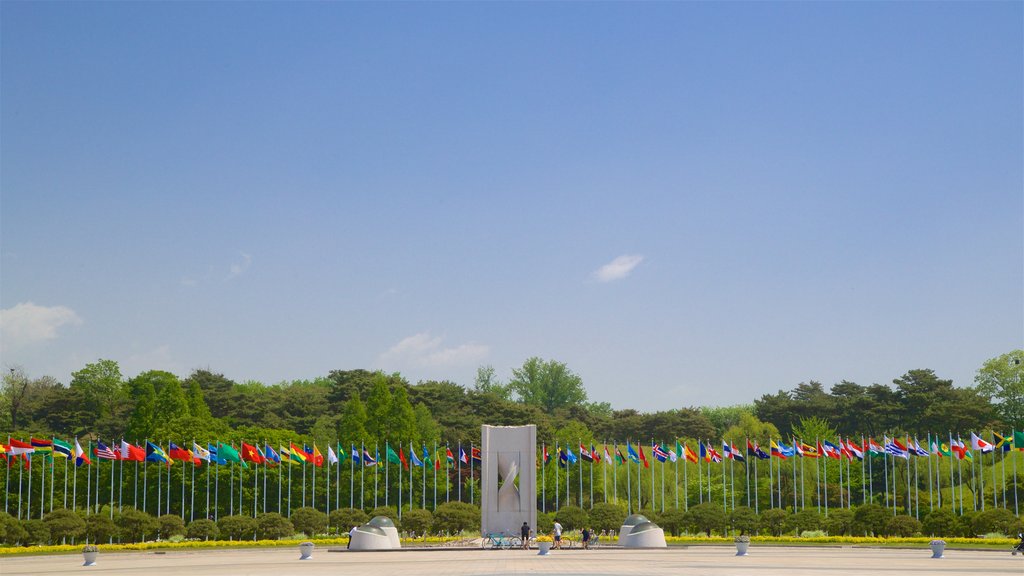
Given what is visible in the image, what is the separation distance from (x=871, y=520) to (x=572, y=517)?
16.1m

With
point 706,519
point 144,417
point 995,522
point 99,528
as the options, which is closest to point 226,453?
point 99,528

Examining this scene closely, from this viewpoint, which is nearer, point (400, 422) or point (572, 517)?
point (572, 517)

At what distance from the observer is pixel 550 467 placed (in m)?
75.8

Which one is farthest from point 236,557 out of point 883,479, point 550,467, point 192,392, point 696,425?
point 696,425

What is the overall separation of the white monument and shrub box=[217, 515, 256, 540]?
1250 centimetres

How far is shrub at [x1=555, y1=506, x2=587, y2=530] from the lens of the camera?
5866 centimetres

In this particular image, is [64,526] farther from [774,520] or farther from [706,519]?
[774,520]

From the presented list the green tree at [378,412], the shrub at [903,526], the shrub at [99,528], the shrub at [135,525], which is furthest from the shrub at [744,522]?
the shrub at [99,528]

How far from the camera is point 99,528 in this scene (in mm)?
52750

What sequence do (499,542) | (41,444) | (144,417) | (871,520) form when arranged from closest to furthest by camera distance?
1. (499,542)
2. (871,520)
3. (41,444)
4. (144,417)

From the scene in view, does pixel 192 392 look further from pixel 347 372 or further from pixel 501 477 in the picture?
pixel 501 477

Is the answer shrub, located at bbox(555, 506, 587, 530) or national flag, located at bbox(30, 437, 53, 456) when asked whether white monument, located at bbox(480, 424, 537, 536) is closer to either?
shrub, located at bbox(555, 506, 587, 530)

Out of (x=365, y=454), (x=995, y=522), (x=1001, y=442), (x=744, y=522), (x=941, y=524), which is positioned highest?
(x=1001, y=442)

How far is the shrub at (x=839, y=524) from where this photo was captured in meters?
54.6
